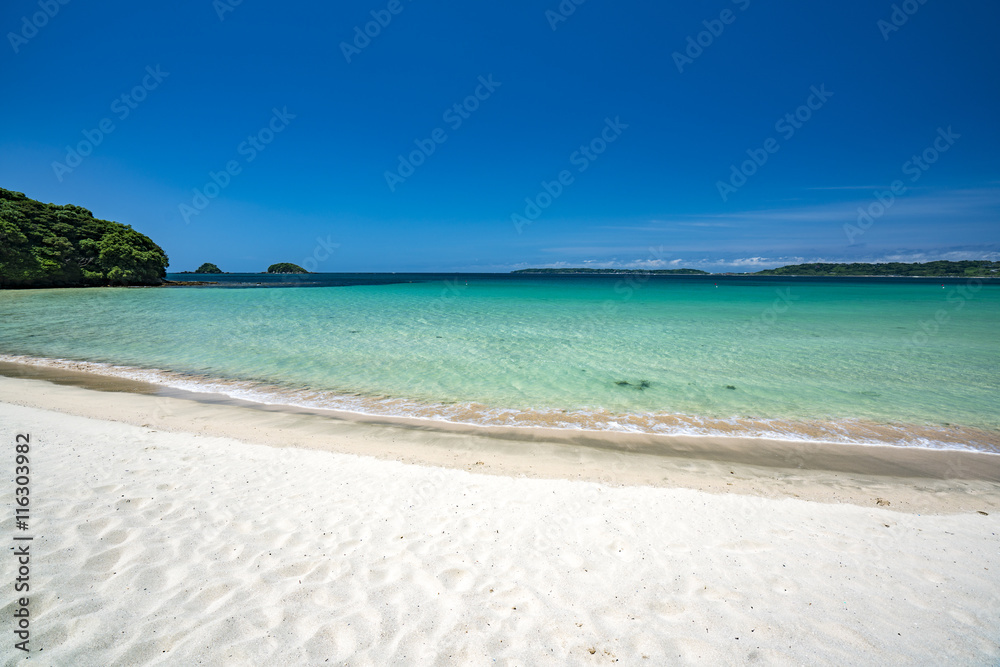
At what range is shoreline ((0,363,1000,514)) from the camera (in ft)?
18.1

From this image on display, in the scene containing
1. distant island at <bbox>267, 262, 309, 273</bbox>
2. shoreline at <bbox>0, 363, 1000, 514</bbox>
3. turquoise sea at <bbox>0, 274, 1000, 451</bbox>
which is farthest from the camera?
distant island at <bbox>267, 262, 309, 273</bbox>

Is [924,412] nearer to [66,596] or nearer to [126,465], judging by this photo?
[66,596]

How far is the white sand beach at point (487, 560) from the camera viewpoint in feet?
8.89

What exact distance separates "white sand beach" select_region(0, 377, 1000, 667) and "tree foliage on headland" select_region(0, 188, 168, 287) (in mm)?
58096

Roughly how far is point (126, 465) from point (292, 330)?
14.4 metres

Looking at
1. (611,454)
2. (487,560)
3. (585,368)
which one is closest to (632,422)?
(611,454)

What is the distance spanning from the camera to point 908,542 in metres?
4.11

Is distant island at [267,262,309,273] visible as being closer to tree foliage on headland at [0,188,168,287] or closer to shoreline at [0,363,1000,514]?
tree foliage on headland at [0,188,168,287]

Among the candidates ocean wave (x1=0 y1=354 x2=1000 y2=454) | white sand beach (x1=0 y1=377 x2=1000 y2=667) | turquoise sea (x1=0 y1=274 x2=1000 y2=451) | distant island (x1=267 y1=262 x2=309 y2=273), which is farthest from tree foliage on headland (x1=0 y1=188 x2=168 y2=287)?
distant island (x1=267 y1=262 x2=309 y2=273)

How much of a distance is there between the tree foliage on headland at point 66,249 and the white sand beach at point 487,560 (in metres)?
58.1

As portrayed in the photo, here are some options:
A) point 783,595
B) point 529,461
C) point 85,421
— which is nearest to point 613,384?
point 529,461

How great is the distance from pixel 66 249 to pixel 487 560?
6741 cm

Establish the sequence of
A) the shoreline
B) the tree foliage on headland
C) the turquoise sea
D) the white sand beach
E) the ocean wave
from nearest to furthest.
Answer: the white sand beach
the shoreline
the ocean wave
the turquoise sea
the tree foliage on headland

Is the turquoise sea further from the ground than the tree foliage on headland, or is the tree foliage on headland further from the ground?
the tree foliage on headland
